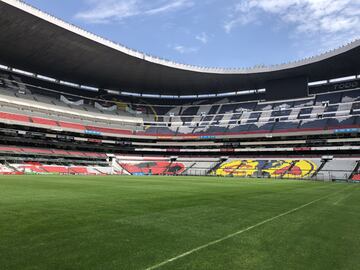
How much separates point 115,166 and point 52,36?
31.4 m

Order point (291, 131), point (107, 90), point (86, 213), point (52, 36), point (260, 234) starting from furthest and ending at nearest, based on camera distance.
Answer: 1. point (107, 90)
2. point (291, 131)
3. point (52, 36)
4. point (86, 213)
5. point (260, 234)

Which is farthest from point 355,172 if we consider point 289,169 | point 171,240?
point 171,240

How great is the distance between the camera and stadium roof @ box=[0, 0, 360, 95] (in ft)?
159

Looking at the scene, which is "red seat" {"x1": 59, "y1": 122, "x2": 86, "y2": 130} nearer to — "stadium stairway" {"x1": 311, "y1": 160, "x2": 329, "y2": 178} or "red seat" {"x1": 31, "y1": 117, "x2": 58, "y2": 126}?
"red seat" {"x1": 31, "y1": 117, "x2": 58, "y2": 126}

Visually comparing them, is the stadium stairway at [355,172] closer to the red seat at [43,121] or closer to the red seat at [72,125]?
the red seat at [72,125]

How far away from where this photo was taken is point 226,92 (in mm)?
88812

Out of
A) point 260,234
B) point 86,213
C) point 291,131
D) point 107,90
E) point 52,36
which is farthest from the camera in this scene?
point 107,90

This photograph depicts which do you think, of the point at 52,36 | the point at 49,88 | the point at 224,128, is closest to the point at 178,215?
the point at 52,36

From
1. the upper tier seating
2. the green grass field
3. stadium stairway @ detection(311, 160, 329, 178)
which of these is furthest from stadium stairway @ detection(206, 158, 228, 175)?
the green grass field

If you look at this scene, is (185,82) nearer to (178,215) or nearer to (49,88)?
(49,88)

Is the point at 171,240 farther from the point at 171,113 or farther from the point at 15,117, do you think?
the point at 171,113

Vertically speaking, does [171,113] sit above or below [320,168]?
above

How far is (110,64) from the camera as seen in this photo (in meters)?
65.1

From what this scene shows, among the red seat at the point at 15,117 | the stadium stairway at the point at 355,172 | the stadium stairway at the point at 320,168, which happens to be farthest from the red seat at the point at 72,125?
the stadium stairway at the point at 355,172
